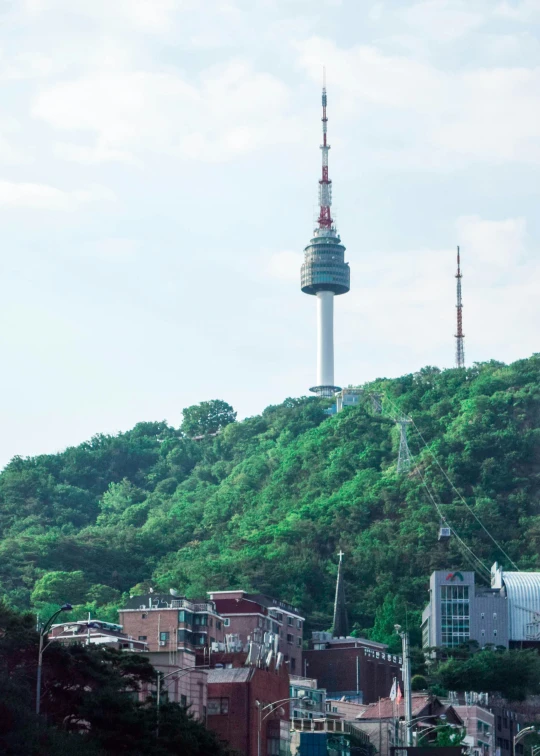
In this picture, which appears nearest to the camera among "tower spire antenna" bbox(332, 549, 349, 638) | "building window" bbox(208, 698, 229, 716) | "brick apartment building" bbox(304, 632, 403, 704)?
"building window" bbox(208, 698, 229, 716)

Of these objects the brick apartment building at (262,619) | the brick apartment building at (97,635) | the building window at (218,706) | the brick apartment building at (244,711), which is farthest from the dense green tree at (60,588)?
the building window at (218,706)

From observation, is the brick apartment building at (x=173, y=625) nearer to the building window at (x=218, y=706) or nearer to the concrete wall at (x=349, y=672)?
the concrete wall at (x=349, y=672)

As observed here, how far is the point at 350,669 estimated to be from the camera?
13000cm

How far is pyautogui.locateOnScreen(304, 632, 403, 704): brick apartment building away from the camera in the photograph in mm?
129500

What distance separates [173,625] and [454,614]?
126ft

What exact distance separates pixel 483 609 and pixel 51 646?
79258 millimetres

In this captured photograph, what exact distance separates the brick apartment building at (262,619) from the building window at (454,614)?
14.1m

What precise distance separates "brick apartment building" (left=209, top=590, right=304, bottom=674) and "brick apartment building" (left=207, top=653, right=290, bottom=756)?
93.5ft

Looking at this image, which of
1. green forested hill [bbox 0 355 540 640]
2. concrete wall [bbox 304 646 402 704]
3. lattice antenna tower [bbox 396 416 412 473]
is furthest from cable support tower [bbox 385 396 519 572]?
concrete wall [bbox 304 646 402 704]

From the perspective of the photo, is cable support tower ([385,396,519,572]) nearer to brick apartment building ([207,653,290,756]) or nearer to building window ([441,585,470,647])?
building window ([441,585,470,647])

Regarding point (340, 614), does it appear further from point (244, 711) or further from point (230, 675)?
point (244, 711)

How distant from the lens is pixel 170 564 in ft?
554

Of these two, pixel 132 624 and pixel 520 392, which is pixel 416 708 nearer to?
pixel 132 624

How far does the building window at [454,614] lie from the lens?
141 meters
